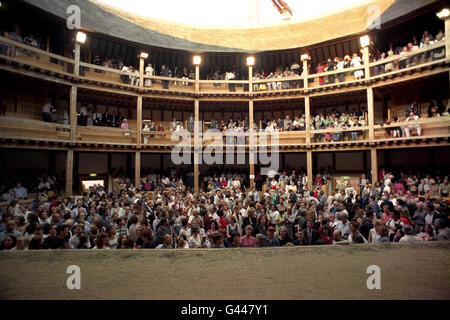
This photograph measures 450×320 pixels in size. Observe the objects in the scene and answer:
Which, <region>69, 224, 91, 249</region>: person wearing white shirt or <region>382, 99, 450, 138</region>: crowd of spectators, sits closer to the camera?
<region>69, 224, 91, 249</region>: person wearing white shirt

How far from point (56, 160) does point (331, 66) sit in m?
19.3

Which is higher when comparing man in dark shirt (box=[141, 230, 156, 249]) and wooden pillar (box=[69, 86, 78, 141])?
wooden pillar (box=[69, 86, 78, 141])

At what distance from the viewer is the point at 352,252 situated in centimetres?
308

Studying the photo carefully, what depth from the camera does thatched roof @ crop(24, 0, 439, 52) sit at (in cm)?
1644

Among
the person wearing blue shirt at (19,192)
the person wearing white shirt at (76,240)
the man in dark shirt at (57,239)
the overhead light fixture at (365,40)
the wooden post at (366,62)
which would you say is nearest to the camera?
the man in dark shirt at (57,239)

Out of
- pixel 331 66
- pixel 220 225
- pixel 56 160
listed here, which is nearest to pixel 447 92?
pixel 331 66

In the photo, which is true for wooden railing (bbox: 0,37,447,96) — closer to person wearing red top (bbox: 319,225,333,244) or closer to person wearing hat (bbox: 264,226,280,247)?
person wearing red top (bbox: 319,225,333,244)

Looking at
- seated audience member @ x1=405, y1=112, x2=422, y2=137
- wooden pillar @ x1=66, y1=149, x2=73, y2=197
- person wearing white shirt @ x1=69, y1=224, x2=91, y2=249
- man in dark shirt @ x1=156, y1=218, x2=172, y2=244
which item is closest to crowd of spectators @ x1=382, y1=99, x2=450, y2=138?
seated audience member @ x1=405, y1=112, x2=422, y2=137

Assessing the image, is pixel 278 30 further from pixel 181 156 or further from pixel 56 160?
pixel 56 160

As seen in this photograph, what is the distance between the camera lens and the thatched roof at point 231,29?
16.4 meters
